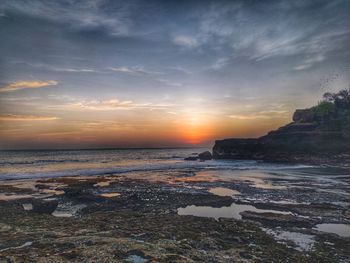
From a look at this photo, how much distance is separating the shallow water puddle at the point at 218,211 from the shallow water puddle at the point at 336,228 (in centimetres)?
318

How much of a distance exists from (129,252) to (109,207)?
30.4ft

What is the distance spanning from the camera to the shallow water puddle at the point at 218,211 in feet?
53.8

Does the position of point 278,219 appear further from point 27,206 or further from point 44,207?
point 27,206

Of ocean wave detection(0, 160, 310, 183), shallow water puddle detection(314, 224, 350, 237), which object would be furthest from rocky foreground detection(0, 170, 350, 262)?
ocean wave detection(0, 160, 310, 183)

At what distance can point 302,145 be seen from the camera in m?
79.4

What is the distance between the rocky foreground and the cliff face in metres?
53.7

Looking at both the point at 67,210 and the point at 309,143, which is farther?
the point at 309,143

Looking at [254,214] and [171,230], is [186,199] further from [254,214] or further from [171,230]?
[171,230]

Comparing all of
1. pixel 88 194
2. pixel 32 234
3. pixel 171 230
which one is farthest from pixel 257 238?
pixel 88 194

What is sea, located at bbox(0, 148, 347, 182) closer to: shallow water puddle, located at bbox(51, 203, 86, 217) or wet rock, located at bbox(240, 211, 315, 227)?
wet rock, located at bbox(240, 211, 315, 227)

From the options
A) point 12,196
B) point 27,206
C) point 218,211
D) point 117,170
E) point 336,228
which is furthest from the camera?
point 117,170

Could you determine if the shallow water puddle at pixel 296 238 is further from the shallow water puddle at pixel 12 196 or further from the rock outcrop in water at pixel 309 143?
the rock outcrop in water at pixel 309 143

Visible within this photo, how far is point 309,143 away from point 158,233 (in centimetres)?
7622

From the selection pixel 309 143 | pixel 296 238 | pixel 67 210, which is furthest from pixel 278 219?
pixel 309 143
